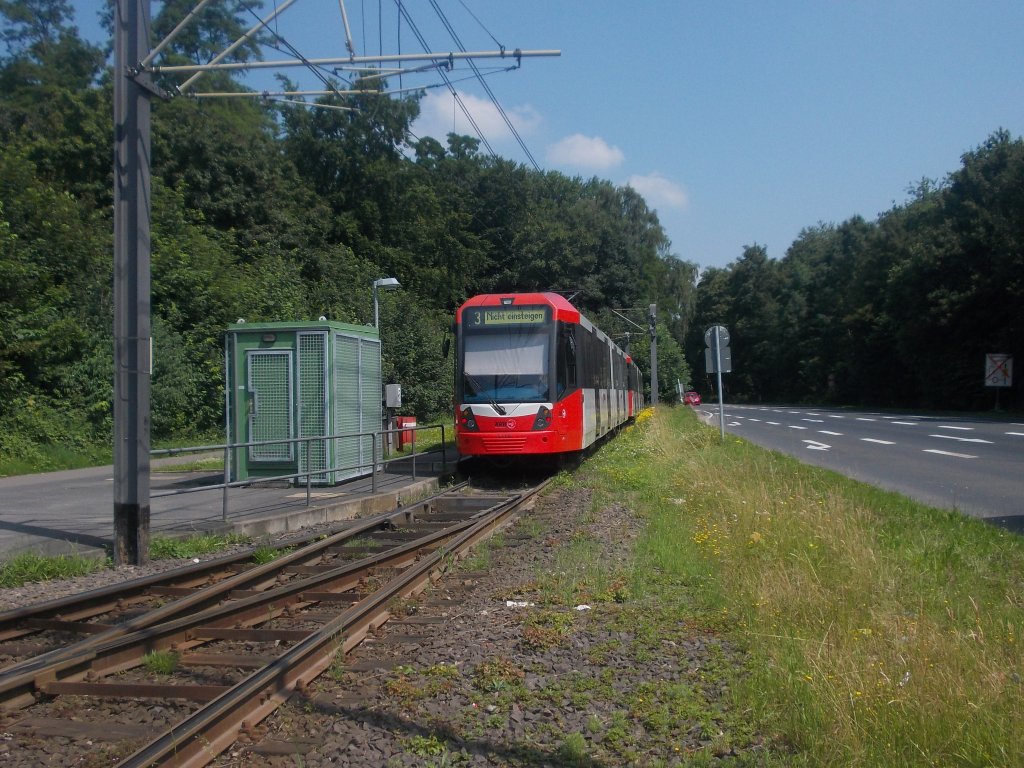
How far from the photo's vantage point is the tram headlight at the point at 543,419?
1612 cm

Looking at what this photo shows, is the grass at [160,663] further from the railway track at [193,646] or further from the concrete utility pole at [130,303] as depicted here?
the concrete utility pole at [130,303]

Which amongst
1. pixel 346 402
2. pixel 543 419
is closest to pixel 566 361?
pixel 543 419

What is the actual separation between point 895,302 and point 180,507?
5876 centimetres

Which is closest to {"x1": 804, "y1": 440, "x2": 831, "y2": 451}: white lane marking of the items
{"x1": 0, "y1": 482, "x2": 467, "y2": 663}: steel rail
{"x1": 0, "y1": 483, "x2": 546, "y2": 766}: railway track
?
{"x1": 0, "y1": 483, "x2": 546, "y2": 766}: railway track

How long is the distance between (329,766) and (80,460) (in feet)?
68.2

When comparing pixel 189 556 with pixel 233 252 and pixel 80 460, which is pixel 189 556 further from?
pixel 233 252

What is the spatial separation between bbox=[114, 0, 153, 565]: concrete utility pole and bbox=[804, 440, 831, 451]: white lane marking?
18.8 metres

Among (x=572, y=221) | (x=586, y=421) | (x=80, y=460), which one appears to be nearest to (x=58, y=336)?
(x=80, y=460)

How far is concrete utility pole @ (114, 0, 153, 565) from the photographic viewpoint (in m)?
9.64

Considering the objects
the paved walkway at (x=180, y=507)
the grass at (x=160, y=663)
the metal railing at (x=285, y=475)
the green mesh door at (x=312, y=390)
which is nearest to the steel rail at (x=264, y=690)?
the grass at (x=160, y=663)

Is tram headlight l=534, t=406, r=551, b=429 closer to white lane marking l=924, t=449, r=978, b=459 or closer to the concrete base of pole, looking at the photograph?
the concrete base of pole

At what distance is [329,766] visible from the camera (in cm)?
434

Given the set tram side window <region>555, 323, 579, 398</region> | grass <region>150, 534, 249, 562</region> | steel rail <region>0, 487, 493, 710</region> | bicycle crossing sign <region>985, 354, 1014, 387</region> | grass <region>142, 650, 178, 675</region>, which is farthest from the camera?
bicycle crossing sign <region>985, 354, 1014, 387</region>

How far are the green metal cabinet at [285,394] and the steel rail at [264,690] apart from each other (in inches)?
294
